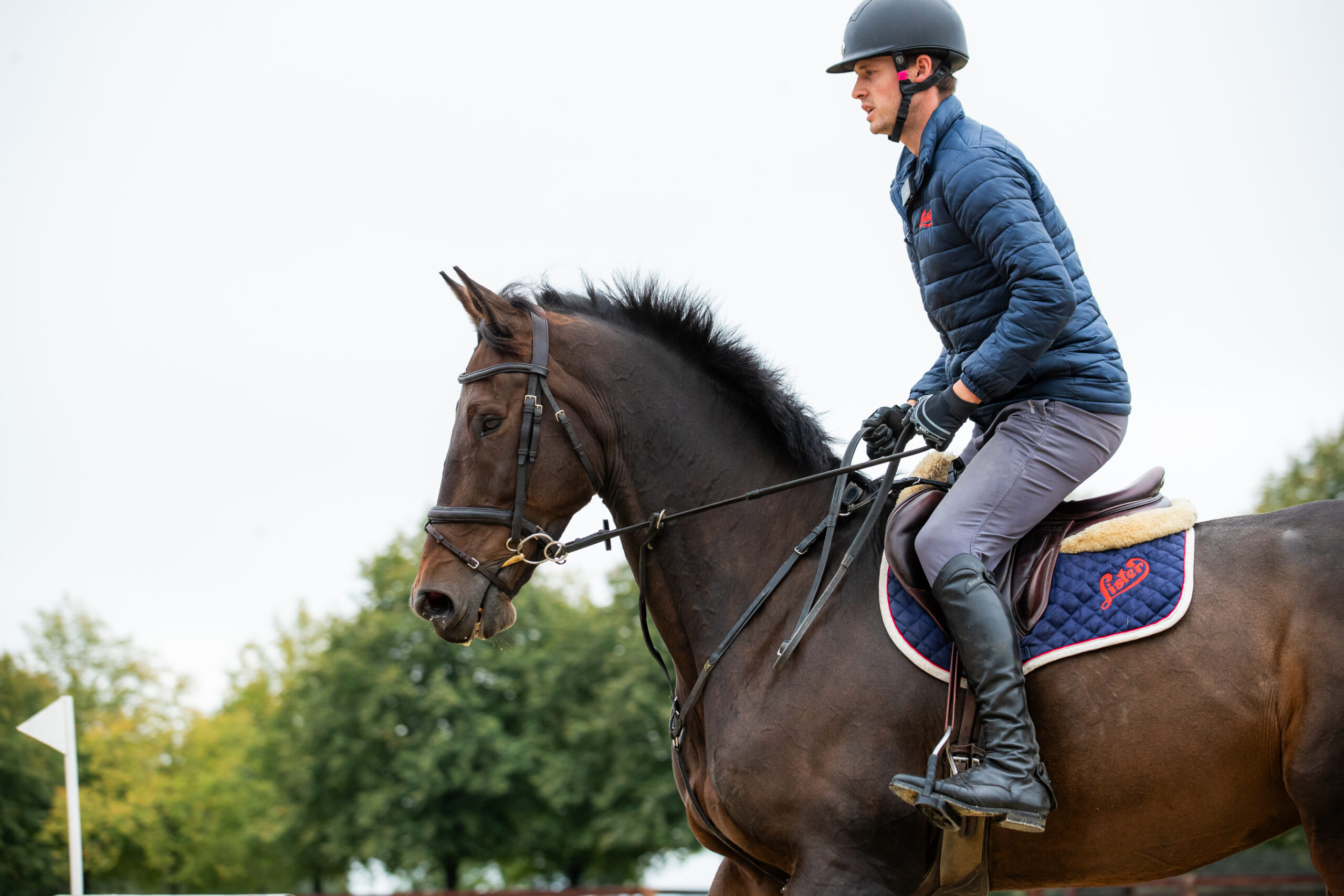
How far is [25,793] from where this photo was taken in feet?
86.3

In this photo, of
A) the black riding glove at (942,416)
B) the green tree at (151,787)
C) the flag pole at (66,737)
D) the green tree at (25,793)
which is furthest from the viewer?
the green tree at (151,787)

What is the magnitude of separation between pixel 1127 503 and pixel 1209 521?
1.06 ft

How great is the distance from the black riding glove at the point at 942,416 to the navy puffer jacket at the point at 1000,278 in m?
0.10

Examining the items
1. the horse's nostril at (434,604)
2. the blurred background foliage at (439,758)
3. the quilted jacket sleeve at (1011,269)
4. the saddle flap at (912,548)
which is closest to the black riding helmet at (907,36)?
the quilted jacket sleeve at (1011,269)

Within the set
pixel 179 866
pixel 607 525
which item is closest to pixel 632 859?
pixel 179 866

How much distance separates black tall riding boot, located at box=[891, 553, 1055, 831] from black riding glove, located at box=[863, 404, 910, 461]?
2.33ft

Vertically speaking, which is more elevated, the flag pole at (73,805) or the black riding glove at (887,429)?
the black riding glove at (887,429)

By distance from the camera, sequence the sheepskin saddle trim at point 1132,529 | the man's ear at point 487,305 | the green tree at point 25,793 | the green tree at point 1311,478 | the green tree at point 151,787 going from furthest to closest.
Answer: the green tree at point 151,787 → the green tree at point 1311,478 → the green tree at point 25,793 → the man's ear at point 487,305 → the sheepskin saddle trim at point 1132,529

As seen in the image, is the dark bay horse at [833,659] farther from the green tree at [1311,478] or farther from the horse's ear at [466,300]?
the green tree at [1311,478]

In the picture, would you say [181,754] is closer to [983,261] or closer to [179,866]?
[179,866]

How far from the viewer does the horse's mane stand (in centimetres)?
492

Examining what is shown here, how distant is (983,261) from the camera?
14.7 feet

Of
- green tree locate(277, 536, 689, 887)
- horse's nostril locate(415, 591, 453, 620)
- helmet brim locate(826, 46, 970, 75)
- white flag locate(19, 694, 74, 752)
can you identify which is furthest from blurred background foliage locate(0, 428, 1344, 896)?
helmet brim locate(826, 46, 970, 75)

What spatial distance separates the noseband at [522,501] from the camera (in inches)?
182
